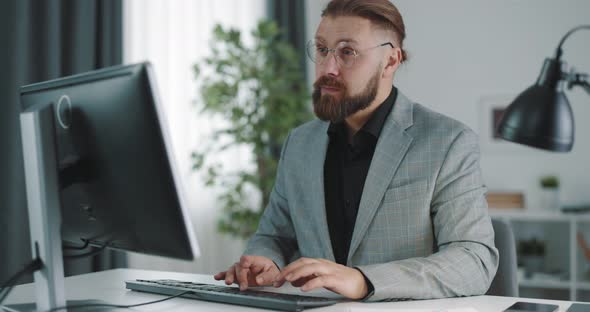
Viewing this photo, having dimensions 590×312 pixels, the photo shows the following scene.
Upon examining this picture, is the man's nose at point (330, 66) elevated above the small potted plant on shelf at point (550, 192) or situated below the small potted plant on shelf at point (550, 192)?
above

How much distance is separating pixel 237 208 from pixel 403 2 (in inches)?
77.7

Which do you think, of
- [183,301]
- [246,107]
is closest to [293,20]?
[246,107]

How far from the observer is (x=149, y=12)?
376 centimetres

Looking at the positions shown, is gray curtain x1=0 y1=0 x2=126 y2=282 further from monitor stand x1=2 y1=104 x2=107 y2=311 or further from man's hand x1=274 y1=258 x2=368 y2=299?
man's hand x1=274 y1=258 x2=368 y2=299

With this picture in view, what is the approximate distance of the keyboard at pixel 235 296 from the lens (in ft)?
4.00

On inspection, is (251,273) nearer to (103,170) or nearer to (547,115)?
(103,170)

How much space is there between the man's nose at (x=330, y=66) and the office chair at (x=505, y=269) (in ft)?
1.92

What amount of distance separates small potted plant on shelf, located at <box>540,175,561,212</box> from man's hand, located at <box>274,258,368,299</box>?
3.22 metres

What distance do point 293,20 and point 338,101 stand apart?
338cm

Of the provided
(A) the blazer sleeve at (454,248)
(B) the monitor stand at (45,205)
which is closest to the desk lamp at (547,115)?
(A) the blazer sleeve at (454,248)

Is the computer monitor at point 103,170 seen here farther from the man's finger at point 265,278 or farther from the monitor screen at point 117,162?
the man's finger at point 265,278

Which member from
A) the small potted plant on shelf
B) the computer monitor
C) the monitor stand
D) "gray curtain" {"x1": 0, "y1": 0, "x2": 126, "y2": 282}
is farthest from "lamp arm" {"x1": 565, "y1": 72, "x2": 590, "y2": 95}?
the small potted plant on shelf

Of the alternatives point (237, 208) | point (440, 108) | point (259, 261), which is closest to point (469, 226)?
point (259, 261)

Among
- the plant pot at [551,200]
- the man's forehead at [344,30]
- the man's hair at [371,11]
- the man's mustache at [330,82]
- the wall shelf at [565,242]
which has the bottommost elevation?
the wall shelf at [565,242]
